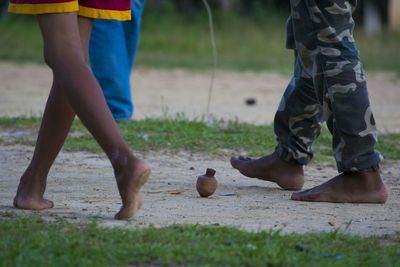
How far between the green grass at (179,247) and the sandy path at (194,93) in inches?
160

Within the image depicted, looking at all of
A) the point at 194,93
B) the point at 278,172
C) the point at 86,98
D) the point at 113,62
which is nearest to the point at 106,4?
the point at 86,98

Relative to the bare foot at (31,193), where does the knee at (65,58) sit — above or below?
above

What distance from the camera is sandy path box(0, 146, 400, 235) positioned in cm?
386

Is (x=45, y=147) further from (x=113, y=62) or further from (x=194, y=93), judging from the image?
(x=194, y=93)

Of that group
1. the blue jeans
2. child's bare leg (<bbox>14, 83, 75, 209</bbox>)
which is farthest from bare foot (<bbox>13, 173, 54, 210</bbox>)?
the blue jeans

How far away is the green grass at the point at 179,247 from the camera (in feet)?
10.4

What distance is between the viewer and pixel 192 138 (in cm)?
634

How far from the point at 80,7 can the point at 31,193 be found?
2.64 ft

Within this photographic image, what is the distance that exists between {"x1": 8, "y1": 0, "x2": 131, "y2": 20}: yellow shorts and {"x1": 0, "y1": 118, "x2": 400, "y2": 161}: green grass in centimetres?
209

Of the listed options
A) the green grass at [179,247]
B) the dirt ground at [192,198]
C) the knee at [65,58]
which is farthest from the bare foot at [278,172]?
the knee at [65,58]

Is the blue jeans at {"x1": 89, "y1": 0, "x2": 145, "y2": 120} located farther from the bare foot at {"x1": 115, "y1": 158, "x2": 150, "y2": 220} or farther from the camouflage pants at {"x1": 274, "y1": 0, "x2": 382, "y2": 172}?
the bare foot at {"x1": 115, "y1": 158, "x2": 150, "y2": 220}

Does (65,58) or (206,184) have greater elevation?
(65,58)

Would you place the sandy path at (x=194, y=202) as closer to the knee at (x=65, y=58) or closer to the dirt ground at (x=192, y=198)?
the dirt ground at (x=192, y=198)

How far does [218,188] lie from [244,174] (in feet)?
0.49
